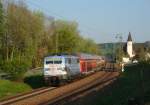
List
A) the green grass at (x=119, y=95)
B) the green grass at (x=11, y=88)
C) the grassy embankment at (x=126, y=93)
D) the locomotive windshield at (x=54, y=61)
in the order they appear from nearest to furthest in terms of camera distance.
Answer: the grassy embankment at (x=126, y=93)
the green grass at (x=119, y=95)
the green grass at (x=11, y=88)
the locomotive windshield at (x=54, y=61)

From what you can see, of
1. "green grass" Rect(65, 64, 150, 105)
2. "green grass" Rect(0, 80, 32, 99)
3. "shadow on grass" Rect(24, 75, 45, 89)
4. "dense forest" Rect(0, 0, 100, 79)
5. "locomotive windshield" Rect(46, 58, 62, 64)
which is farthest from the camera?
"dense forest" Rect(0, 0, 100, 79)

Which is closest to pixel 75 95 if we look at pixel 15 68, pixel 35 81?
pixel 15 68

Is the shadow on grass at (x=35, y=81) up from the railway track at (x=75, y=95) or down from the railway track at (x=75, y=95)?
up

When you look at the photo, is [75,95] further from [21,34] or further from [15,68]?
[21,34]

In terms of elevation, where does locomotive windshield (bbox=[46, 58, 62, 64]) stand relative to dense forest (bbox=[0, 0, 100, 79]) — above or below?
below

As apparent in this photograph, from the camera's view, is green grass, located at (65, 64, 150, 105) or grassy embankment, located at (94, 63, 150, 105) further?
green grass, located at (65, 64, 150, 105)

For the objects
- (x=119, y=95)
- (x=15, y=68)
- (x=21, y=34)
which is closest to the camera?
(x=119, y=95)

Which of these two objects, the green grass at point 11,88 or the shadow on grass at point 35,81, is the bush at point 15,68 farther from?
the green grass at point 11,88

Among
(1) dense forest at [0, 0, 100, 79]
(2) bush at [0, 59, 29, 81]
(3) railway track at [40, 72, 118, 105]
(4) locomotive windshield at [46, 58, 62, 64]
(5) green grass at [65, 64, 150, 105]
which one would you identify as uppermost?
(1) dense forest at [0, 0, 100, 79]

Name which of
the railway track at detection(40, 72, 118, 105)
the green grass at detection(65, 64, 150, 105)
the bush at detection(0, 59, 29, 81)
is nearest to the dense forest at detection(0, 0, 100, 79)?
the bush at detection(0, 59, 29, 81)

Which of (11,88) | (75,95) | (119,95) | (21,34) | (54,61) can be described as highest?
(21,34)

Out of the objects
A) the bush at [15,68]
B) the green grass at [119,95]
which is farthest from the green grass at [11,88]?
the green grass at [119,95]

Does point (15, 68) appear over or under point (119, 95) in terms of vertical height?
over

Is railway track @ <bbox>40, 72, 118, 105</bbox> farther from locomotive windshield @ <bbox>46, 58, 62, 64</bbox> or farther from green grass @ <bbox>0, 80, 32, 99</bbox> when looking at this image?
green grass @ <bbox>0, 80, 32, 99</bbox>
